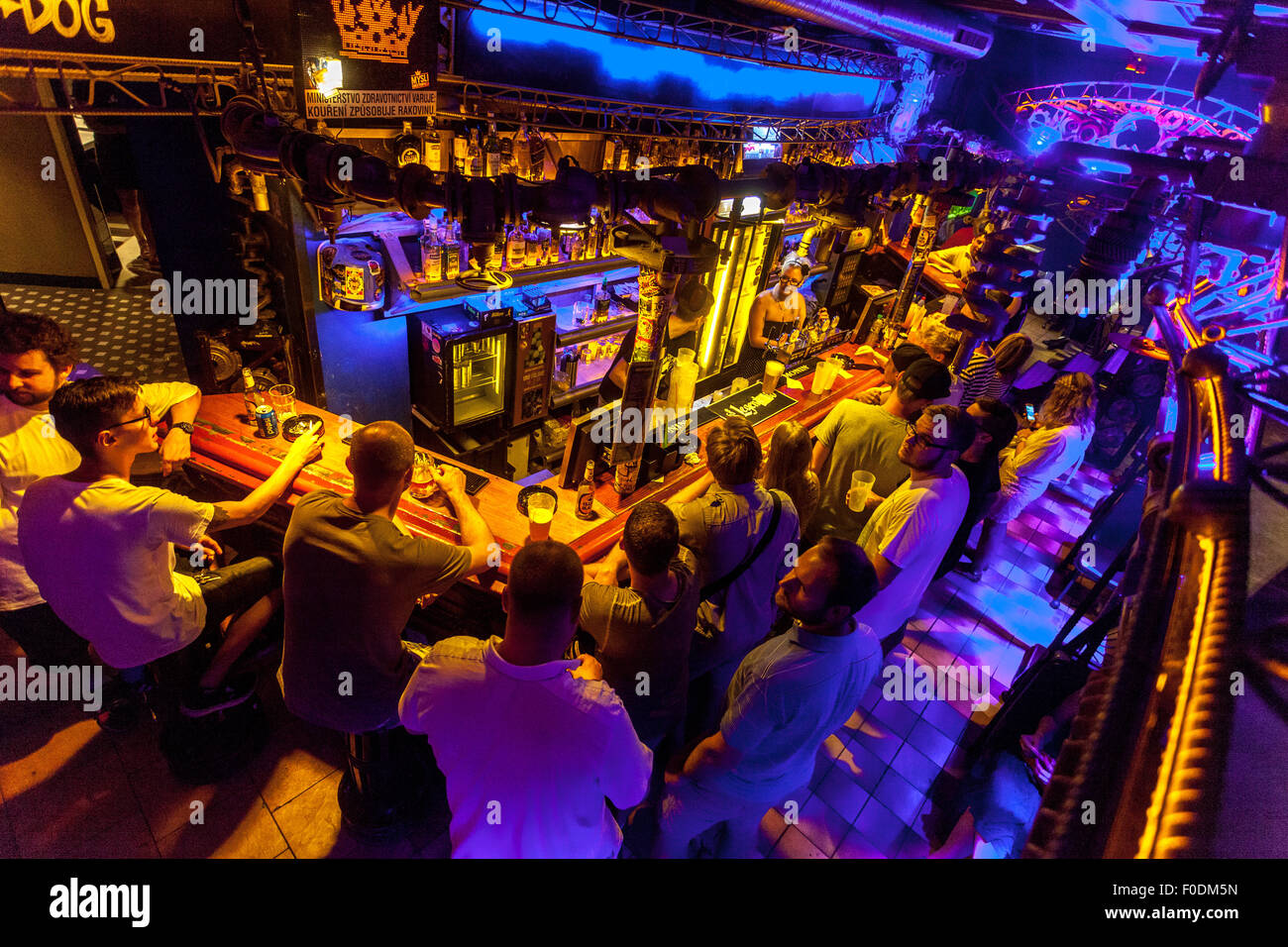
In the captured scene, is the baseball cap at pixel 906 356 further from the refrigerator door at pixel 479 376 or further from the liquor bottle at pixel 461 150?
the liquor bottle at pixel 461 150

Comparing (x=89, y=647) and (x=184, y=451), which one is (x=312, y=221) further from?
(x=89, y=647)

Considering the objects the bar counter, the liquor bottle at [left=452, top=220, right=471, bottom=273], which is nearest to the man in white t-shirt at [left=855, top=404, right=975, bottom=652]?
the bar counter

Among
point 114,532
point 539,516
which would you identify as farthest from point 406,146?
point 114,532

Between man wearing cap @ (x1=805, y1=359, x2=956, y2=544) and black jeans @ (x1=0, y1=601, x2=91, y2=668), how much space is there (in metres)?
4.71

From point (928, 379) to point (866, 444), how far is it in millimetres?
576

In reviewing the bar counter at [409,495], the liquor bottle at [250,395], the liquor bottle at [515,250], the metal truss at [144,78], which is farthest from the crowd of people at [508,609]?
the liquor bottle at [515,250]

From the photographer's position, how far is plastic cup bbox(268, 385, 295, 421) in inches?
172

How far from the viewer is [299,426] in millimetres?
4344

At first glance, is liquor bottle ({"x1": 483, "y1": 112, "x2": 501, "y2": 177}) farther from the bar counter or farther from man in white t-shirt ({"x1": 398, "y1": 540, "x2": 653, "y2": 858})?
man in white t-shirt ({"x1": 398, "y1": 540, "x2": 653, "y2": 858})

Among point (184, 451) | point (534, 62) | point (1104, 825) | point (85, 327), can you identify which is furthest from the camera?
point (85, 327)

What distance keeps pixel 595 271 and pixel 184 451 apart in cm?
419

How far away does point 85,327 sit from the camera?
7.64m

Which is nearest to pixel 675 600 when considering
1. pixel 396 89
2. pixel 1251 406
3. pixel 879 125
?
pixel 1251 406

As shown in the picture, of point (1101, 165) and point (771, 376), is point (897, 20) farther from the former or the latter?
point (771, 376)
